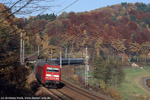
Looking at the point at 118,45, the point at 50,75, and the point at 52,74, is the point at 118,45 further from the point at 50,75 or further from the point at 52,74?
the point at 50,75

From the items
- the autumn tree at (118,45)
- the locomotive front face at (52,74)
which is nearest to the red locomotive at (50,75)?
the locomotive front face at (52,74)

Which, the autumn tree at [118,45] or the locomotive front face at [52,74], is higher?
the autumn tree at [118,45]

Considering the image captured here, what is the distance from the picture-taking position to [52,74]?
795 inches

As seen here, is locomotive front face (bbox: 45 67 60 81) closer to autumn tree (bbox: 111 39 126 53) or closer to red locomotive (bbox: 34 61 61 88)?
red locomotive (bbox: 34 61 61 88)

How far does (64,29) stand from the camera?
3150 inches

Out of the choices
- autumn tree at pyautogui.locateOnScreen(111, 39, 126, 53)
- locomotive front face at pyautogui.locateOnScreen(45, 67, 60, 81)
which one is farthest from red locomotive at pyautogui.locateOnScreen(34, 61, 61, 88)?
autumn tree at pyautogui.locateOnScreen(111, 39, 126, 53)

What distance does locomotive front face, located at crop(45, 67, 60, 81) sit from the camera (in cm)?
1992

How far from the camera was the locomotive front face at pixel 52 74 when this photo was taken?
1992 centimetres

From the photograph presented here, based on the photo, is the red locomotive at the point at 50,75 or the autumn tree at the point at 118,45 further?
the autumn tree at the point at 118,45

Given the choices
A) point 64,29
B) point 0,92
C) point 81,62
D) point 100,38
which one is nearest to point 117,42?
point 100,38

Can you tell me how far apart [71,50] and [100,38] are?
14738mm

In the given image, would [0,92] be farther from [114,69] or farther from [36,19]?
[114,69]

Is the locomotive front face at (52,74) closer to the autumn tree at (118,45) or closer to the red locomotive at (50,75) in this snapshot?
the red locomotive at (50,75)

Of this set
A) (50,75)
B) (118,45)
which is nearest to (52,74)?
(50,75)
